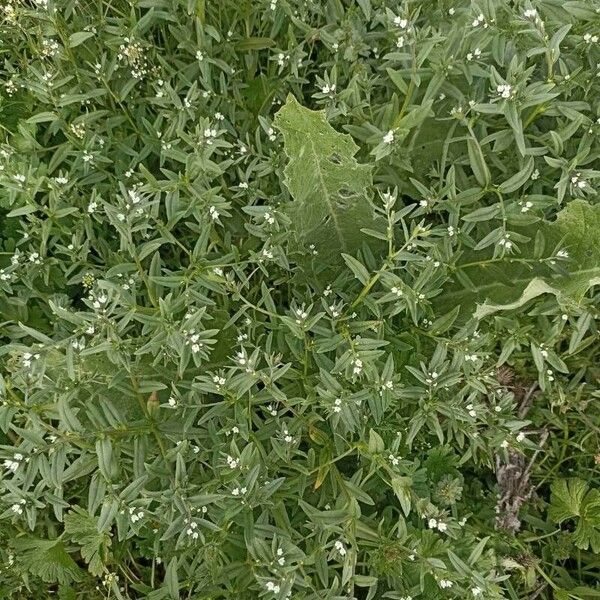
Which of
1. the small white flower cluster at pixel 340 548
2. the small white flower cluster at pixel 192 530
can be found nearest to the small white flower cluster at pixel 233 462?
the small white flower cluster at pixel 192 530

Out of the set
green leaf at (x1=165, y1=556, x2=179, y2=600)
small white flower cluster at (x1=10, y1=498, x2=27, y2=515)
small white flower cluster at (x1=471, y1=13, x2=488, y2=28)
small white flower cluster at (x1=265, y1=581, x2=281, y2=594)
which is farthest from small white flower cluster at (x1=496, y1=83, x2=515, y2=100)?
small white flower cluster at (x1=10, y1=498, x2=27, y2=515)

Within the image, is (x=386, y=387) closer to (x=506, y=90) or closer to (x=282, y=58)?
(x=506, y=90)

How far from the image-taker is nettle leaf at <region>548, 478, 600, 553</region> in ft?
11.8

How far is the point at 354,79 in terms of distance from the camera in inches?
133

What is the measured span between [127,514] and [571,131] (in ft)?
8.29

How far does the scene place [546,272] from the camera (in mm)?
3422

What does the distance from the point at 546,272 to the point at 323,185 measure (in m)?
1.16

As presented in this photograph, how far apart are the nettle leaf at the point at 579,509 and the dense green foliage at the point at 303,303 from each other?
0.02 meters

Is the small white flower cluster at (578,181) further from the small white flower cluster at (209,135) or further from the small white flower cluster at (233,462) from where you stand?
the small white flower cluster at (233,462)

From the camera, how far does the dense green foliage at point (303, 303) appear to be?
2.99 metres

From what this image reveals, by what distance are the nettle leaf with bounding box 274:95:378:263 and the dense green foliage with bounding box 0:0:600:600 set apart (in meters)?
0.01

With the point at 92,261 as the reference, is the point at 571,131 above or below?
above

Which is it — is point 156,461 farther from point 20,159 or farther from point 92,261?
point 20,159

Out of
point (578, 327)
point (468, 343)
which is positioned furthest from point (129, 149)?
point (578, 327)
